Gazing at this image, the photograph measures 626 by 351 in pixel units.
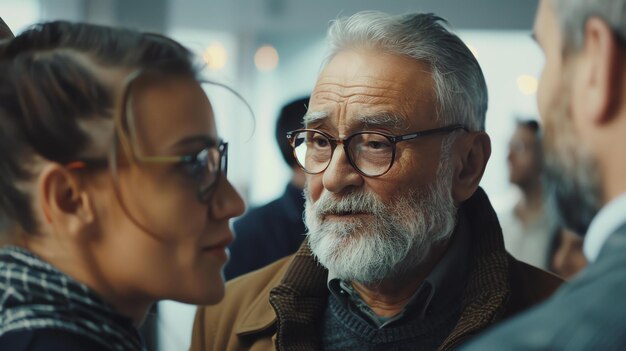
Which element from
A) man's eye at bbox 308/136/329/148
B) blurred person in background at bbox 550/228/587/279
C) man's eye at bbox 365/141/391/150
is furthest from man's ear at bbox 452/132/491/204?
blurred person in background at bbox 550/228/587/279

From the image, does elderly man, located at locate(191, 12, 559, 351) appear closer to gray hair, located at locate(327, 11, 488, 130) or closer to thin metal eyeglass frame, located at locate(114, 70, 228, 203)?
gray hair, located at locate(327, 11, 488, 130)

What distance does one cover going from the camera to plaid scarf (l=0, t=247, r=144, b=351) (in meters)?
1.39

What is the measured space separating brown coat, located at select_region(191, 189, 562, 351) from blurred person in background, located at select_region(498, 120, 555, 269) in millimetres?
2813

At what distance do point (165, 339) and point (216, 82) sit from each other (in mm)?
2916

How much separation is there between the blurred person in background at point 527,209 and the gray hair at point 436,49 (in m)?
2.79

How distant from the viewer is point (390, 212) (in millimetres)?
2436

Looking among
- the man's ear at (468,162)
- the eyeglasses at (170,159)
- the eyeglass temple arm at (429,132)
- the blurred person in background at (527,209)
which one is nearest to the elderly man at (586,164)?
the eyeglasses at (170,159)

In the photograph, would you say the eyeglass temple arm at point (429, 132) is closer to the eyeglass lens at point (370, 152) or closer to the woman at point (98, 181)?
the eyeglass lens at point (370, 152)

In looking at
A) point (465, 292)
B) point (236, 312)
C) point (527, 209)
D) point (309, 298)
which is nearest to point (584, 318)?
point (465, 292)

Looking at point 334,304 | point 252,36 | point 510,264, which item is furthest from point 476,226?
point 252,36

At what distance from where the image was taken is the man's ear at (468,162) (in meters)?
2.57

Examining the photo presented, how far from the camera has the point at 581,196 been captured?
1363 mm

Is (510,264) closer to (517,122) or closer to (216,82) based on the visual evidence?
(216,82)

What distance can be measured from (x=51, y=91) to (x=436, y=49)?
1389mm
